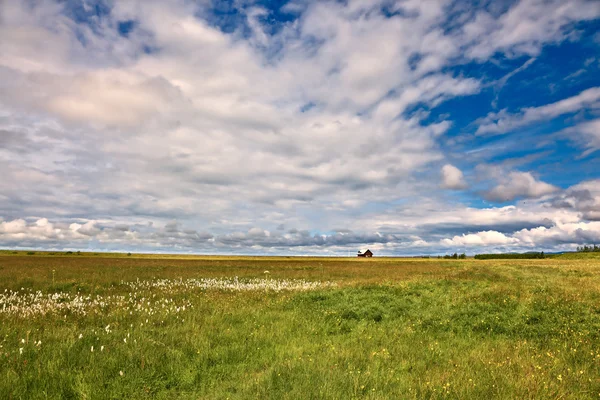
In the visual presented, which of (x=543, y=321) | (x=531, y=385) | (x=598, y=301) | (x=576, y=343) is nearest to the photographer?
(x=531, y=385)

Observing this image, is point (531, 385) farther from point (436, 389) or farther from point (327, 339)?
point (327, 339)

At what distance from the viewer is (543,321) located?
12.1 meters

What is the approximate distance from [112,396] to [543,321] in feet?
44.0

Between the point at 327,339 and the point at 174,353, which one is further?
the point at 327,339

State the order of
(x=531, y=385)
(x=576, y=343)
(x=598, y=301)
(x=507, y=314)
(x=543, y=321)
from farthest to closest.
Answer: (x=598, y=301) → (x=507, y=314) → (x=543, y=321) → (x=576, y=343) → (x=531, y=385)

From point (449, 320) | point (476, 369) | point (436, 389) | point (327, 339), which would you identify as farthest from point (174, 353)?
point (449, 320)

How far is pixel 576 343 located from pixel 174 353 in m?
10.9

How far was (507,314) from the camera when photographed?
12906 mm

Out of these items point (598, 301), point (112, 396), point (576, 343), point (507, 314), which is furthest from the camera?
point (598, 301)

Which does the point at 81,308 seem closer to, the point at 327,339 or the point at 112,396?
the point at 112,396

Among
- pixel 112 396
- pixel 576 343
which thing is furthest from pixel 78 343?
pixel 576 343

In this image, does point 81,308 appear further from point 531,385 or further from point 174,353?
point 531,385

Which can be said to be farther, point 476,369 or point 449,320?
point 449,320

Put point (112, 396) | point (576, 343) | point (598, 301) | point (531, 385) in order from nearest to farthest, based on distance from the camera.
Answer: point (112, 396) → point (531, 385) → point (576, 343) → point (598, 301)
